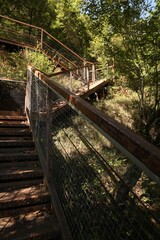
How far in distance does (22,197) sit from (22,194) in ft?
0.25

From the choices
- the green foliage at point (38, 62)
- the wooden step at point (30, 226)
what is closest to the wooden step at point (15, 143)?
the wooden step at point (30, 226)

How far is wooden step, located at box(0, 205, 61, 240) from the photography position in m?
1.86

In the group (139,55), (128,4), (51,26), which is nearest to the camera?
(128,4)

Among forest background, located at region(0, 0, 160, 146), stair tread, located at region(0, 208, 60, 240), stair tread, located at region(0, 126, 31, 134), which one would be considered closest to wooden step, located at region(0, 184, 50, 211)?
stair tread, located at region(0, 208, 60, 240)

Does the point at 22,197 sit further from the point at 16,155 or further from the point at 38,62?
the point at 38,62

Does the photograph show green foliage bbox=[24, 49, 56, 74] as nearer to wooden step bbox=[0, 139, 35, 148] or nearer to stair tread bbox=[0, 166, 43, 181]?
wooden step bbox=[0, 139, 35, 148]

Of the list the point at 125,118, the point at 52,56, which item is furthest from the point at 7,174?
the point at 52,56

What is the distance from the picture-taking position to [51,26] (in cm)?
1772

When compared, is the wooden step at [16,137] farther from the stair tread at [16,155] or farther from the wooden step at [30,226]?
the wooden step at [30,226]

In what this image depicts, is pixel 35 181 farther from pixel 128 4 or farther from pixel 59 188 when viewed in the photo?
pixel 128 4

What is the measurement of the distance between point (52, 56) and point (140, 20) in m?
5.43

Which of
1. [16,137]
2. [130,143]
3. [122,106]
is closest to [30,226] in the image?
[130,143]

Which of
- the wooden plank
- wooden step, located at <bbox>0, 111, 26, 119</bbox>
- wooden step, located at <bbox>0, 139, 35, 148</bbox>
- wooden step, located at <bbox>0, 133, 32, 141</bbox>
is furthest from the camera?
wooden step, located at <bbox>0, 111, 26, 119</bbox>

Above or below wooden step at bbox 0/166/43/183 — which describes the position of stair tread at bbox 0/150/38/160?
above
